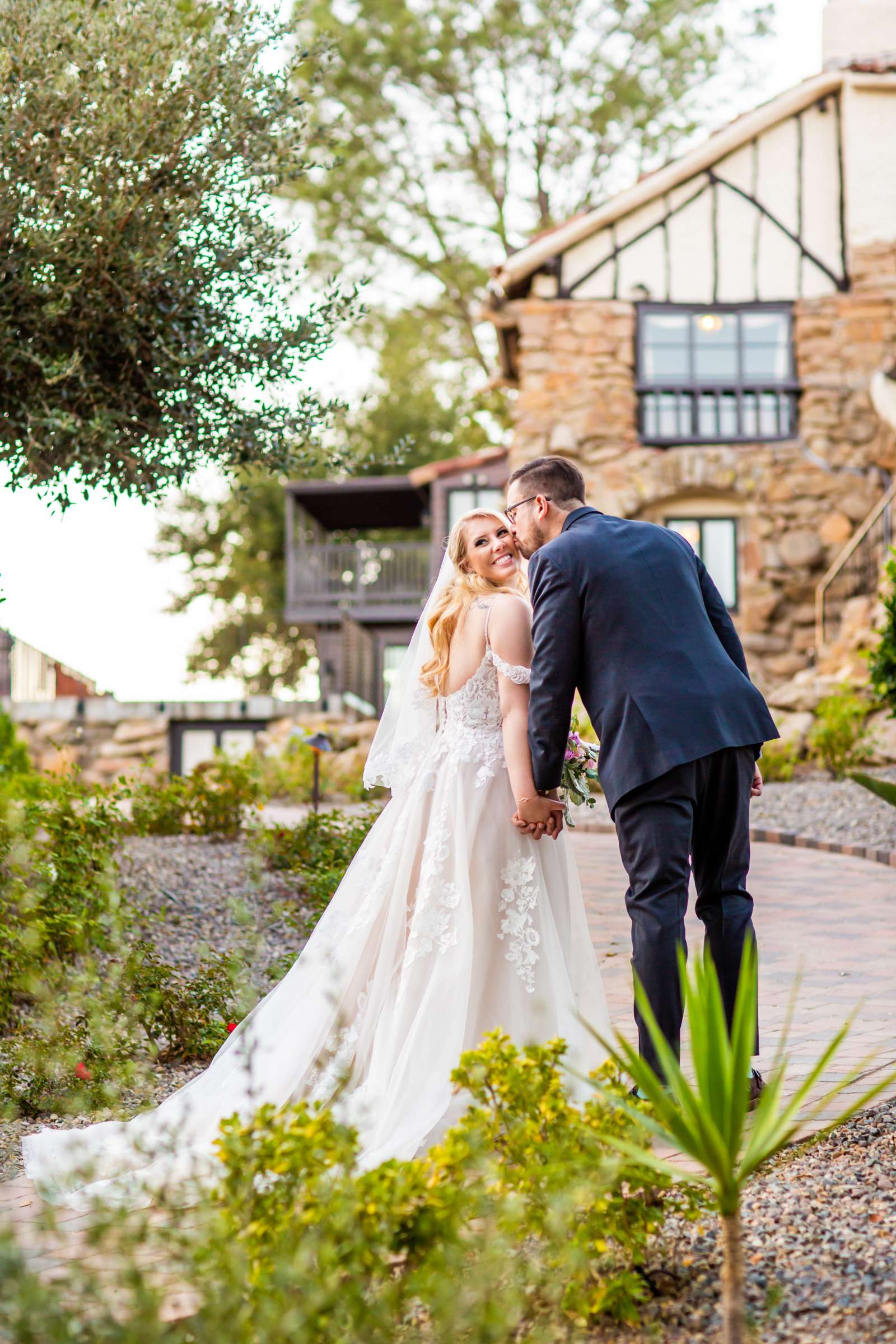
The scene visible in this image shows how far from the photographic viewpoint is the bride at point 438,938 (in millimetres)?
3393

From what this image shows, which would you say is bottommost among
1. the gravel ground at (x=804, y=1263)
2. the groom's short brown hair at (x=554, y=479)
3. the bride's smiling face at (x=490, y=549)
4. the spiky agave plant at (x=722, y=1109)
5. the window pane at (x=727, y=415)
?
the gravel ground at (x=804, y=1263)

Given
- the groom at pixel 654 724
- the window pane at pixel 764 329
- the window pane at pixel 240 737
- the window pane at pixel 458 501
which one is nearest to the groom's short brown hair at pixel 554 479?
the groom at pixel 654 724

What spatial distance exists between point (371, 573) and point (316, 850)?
14.5m

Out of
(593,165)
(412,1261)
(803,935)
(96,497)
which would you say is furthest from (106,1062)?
(593,165)

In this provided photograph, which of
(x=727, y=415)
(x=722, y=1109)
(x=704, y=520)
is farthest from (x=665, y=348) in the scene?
(x=722, y=1109)

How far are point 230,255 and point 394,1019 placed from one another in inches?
153

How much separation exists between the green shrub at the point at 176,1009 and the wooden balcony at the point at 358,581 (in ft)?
52.5

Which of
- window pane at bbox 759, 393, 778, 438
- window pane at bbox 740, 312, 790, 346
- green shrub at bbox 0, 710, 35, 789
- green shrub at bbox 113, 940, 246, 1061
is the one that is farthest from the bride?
window pane at bbox 740, 312, 790, 346

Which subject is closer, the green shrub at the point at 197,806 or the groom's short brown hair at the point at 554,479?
the groom's short brown hair at the point at 554,479

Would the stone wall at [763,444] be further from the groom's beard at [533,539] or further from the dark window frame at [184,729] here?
the groom's beard at [533,539]

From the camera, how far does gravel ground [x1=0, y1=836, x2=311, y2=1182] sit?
5.11 m

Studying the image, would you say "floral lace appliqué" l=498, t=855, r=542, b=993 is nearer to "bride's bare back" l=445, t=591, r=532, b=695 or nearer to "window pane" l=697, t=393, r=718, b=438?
"bride's bare back" l=445, t=591, r=532, b=695

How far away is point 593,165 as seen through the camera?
22484 mm

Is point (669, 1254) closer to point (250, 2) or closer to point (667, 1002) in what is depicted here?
point (667, 1002)
